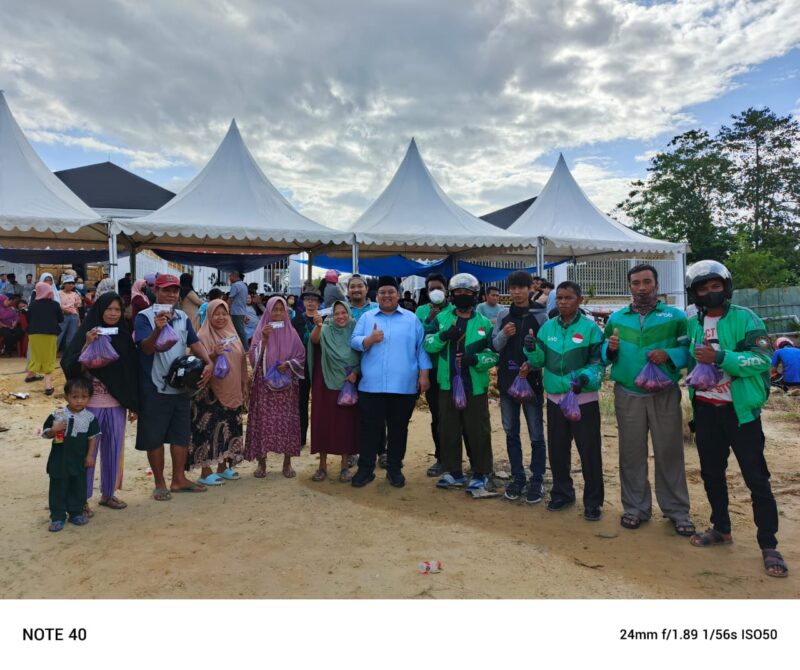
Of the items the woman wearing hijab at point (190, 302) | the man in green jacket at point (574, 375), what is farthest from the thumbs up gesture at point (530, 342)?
the woman wearing hijab at point (190, 302)

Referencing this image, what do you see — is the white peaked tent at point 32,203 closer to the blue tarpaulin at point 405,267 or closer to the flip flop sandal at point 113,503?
the blue tarpaulin at point 405,267

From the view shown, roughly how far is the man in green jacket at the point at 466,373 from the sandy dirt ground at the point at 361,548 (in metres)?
0.33

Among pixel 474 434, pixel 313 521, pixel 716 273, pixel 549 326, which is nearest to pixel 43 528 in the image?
pixel 313 521

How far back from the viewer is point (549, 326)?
4023mm

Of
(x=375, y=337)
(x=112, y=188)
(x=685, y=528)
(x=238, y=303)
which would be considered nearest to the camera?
(x=685, y=528)

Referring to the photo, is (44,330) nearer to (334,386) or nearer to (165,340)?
(165,340)

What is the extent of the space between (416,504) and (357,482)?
1.98 feet

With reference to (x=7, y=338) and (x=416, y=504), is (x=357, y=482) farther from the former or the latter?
(x=7, y=338)

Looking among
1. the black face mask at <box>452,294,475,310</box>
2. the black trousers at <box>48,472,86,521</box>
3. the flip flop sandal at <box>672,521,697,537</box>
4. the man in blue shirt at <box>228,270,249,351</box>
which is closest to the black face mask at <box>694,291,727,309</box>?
the flip flop sandal at <box>672,521,697,537</box>

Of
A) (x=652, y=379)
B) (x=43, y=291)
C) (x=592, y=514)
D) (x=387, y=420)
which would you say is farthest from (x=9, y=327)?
(x=652, y=379)

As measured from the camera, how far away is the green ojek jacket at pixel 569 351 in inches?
153

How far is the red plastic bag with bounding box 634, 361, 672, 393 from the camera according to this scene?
3562 mm

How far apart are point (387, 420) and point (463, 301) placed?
1135mm

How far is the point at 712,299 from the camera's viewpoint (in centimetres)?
332
